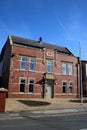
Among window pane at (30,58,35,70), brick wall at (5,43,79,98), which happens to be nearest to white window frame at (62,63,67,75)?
brick wall at (5,43,79,98)

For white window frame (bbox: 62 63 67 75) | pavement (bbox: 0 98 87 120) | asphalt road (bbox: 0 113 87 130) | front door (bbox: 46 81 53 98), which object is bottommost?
pavement (bbox: 0 98 87 120)

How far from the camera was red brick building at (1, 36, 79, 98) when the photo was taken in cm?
3072

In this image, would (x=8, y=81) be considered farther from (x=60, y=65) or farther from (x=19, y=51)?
(x=60, y=65)

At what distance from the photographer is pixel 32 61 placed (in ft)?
107

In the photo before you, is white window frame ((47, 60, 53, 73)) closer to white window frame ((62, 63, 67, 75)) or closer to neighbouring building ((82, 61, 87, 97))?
white window frame ((62, 63, 67, 75))

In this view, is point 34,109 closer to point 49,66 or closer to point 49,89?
point 49,89

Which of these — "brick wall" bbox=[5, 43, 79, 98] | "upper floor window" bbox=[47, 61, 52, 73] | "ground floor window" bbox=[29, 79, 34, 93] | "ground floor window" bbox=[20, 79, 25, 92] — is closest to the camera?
"brick wall" bbox=[5, 43, 79, 98]

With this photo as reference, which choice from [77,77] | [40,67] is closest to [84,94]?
[77,77]

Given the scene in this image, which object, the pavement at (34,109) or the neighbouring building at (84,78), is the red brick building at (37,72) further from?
the pavement at (34,109)

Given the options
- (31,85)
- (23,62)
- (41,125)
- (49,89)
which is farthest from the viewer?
(49,89)

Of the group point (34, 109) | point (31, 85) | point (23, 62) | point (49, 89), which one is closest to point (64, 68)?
point (49, 89)

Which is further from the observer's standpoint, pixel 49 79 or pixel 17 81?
pixel 49 79

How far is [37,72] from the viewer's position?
107 feet

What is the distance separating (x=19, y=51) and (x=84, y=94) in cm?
1753
